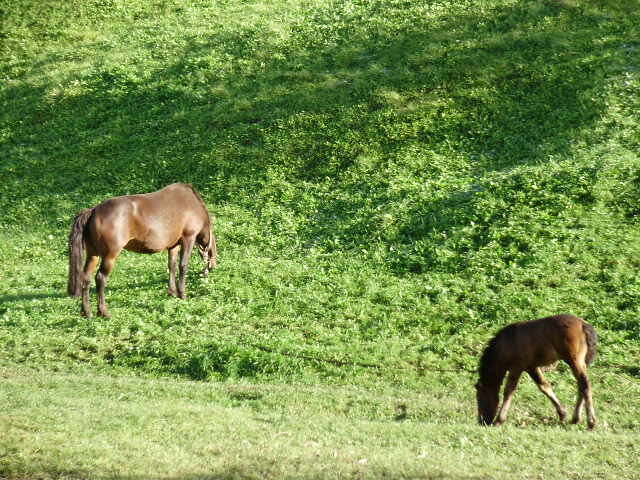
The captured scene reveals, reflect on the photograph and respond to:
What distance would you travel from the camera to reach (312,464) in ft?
24.3

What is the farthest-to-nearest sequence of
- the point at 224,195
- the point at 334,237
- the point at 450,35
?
1. the point at 450,35
2. the point at 224,195
3. the point at 334,237

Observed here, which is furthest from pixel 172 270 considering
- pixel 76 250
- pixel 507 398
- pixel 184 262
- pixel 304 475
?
pixel 304 475

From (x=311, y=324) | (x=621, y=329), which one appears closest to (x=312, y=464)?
(x=311, y=324)

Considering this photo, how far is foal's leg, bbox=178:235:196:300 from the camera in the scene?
15.6m

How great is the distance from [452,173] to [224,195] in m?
7.94

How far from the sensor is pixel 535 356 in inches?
379

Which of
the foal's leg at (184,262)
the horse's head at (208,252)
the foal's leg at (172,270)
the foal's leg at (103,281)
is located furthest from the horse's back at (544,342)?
the horse's head at (208,252)

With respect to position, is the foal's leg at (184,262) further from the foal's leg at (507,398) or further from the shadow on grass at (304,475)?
the shadow on grass at (304,475)

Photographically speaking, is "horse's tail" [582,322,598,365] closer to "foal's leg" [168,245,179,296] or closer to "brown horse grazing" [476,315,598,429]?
"brown horse grazing" [476,315,598,429]

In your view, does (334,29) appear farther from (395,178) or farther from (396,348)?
(396,348)

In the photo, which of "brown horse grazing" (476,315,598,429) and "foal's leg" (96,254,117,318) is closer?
"brown horse grazing" (476,315,598,429)

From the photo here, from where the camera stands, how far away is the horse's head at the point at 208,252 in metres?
Result: 16.7

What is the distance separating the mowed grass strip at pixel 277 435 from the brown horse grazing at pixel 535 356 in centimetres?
38

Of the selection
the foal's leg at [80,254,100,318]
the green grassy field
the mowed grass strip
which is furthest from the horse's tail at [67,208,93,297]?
the mowed grass strip
